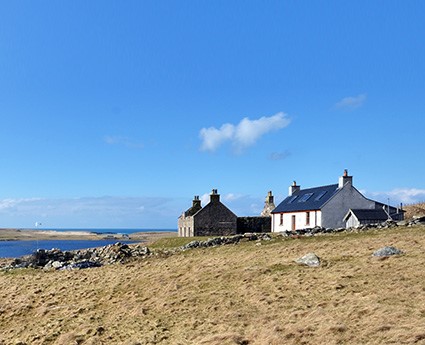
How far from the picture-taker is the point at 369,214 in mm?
47719

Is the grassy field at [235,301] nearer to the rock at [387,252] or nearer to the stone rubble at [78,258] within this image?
the rock at [387,252]

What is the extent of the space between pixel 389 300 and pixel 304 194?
4545 centimetres

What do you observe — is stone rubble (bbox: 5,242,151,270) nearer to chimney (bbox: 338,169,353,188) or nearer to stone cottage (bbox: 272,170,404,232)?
stone cottage (bbox: 272,170,404,232)

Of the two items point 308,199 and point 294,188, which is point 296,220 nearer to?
point 308,199

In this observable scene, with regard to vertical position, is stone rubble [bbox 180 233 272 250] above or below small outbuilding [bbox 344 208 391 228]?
below

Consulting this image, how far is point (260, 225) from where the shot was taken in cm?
6650

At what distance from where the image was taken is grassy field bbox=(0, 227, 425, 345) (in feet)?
45.2

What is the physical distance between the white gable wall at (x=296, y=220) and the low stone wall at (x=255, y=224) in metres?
3.03

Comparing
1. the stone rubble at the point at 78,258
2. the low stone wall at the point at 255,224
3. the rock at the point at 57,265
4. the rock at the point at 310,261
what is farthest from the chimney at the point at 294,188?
the rock at the point at 310,261

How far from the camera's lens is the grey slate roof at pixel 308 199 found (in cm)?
5297

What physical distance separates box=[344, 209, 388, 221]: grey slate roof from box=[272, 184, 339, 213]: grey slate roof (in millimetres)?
4406

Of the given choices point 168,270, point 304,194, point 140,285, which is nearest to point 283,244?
point 168,270

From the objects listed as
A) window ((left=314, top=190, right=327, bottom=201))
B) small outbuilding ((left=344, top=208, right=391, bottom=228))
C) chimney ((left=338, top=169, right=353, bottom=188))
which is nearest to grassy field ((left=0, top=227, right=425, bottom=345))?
small outbuilding ((left=344, top=208, right=391, bottom=228))

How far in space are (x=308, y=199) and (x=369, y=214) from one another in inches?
410
